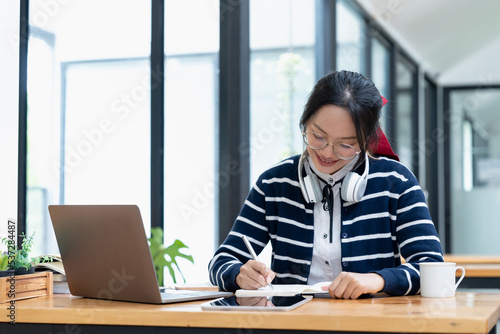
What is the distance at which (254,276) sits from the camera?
1674 millimetres

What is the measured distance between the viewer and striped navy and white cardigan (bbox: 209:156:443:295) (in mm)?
1767

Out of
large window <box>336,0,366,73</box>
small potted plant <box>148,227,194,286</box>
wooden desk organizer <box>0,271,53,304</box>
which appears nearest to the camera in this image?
wooden desk organizer <box>0,271,53,304</box>

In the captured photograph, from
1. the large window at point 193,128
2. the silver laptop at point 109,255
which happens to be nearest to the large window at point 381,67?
the large window at point 193,128

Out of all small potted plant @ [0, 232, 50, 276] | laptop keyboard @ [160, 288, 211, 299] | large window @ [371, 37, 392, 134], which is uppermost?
large window @ [371, 37, 392, 134]

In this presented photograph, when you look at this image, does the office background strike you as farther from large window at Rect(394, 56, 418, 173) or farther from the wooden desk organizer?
large window at Rect(394, 56, 418, 173)

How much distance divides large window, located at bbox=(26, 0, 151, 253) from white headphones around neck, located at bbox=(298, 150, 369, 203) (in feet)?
4.95

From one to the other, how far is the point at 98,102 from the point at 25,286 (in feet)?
5.76

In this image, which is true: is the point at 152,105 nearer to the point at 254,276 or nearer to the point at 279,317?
the point at 254,276

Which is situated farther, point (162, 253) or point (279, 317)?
point (162, 253)

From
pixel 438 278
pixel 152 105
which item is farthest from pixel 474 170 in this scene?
pixel 438 278

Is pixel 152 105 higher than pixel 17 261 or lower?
higher

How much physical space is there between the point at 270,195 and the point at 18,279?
0.71 m

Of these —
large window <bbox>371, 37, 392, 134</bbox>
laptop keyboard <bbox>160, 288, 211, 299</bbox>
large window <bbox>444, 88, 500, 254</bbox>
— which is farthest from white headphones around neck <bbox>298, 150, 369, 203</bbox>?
large window <bbox>444, 88, 500, 254</bbox>

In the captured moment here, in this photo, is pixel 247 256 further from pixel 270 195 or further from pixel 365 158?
pixel 365 158
